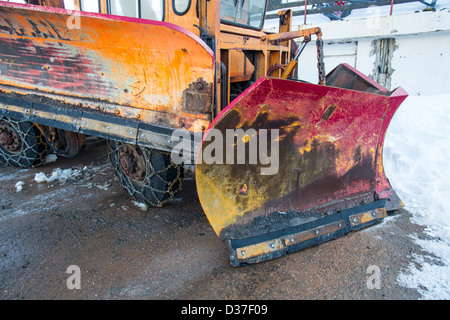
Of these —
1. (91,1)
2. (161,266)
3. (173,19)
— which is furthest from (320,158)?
(91,1)

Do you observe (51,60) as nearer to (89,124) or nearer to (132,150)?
(89,124)

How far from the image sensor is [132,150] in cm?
297

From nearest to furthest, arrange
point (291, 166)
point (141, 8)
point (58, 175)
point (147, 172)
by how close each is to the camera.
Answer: point (291, 166) → point (141, 8) → point (147, 172) → point (58, 175)

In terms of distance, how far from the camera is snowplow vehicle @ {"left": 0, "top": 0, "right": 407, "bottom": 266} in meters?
2.20

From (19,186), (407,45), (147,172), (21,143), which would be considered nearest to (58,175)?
(19,186)

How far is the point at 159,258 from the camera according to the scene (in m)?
2.38

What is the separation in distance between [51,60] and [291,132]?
2.33 metres

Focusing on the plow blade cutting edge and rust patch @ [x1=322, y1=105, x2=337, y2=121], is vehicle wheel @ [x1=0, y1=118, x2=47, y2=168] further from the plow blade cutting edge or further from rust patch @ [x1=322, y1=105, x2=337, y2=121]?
rust patch @ [x1=322, y1=105, x2=337, y2=121]

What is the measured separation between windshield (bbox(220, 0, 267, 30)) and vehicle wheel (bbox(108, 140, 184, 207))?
5.08 ft

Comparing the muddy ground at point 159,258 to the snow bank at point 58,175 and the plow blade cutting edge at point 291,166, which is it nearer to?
the plow blade cutting edge at point 291,166

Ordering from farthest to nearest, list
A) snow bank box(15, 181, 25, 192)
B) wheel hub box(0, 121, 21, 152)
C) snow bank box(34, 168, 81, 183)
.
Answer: wheel hub box(0, 121, 21, 152)
snow bank box(34, 168, 81, 183)
snow bank box(15, 181, 25, 192)

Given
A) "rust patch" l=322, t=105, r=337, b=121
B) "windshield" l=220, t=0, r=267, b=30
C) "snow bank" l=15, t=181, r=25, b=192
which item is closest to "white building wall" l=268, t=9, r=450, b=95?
"windshield" l=220, t=0, r=267, b=30

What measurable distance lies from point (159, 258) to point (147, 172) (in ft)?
2.79

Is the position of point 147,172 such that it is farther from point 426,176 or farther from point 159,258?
point 426,176
